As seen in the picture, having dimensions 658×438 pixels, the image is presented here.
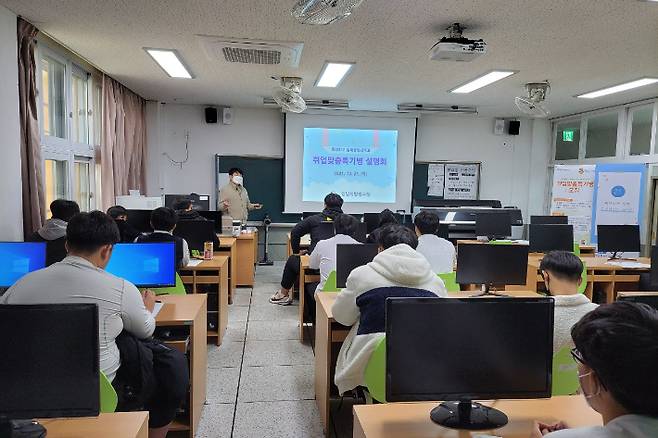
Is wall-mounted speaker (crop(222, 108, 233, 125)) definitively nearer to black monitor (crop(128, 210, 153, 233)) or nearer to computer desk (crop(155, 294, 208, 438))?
black monitor (crop(128, 210, 153, 233))

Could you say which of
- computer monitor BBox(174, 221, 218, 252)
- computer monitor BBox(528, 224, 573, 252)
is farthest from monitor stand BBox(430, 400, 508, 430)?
computer monitor BBox(528, 224, 573, 252)

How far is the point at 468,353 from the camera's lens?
158cm

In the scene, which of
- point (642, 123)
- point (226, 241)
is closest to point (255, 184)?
point (226, 241)

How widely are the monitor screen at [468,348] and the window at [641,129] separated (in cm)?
657

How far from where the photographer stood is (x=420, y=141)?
342 inches

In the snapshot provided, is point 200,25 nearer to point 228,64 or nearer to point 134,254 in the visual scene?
point 228,64

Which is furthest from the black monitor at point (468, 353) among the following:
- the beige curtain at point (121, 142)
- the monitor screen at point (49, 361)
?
the beige curtain at point (121, 142)

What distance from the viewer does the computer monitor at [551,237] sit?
211 inches

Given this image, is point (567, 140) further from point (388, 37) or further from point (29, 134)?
point (29, 134)

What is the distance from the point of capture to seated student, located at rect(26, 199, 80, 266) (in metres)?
3.36

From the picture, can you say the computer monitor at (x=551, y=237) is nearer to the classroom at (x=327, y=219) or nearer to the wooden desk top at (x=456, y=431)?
the classroom at (x=327, y=219)

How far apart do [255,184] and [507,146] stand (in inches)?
192

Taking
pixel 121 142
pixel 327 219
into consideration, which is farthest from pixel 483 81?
pixel 121 142

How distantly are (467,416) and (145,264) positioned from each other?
7.38 feet
